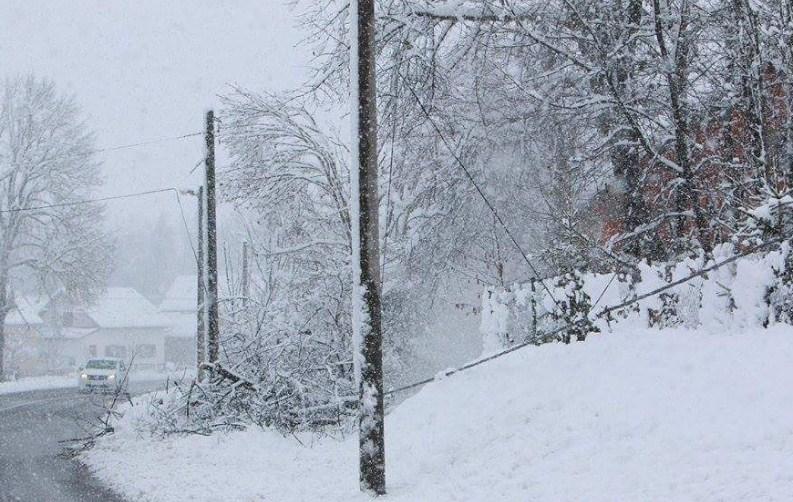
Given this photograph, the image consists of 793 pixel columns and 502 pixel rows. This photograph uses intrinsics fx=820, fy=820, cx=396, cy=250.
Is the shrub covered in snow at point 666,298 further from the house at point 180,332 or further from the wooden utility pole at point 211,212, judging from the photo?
the house at point 180,332

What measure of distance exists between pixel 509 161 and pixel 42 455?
37.0 ft

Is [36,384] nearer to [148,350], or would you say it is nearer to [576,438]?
[148,350]

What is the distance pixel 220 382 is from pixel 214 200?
4.88 meters

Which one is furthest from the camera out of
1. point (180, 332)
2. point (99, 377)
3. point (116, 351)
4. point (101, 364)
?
point (180, 332)

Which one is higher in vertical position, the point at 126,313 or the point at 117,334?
the point at 126,313

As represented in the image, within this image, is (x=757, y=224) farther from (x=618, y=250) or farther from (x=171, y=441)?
(x=171, y=441)

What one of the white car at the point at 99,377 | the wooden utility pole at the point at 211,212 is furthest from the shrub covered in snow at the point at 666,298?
the white car at the point at 99,377

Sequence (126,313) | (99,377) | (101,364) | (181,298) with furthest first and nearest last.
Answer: (181,298) < (126,313) < (101,364) < (99,377)

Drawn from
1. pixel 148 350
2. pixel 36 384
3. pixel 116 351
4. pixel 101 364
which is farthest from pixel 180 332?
pixel 101 364

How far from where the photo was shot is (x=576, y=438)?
26.3ft

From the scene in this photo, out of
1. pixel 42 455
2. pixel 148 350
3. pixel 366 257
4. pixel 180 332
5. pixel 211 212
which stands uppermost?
pixel 211 212

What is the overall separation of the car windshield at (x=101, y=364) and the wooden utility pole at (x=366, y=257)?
27.1m

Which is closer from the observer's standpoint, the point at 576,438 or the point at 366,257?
the point at 576,438

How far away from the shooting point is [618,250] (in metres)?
17.0
